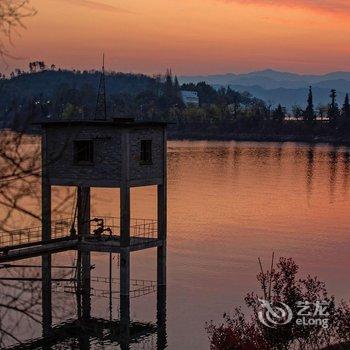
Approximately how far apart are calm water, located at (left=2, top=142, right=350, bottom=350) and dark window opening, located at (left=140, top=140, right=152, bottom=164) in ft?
13.6

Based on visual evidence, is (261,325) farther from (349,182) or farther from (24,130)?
(349,182)

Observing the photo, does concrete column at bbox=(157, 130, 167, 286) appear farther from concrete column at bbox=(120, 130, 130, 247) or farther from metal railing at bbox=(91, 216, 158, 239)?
concrete column at bbox=(120, 130, 130, 247)

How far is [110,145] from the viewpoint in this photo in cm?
4222

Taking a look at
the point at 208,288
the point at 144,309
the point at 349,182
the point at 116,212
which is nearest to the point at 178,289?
the point at 208,288

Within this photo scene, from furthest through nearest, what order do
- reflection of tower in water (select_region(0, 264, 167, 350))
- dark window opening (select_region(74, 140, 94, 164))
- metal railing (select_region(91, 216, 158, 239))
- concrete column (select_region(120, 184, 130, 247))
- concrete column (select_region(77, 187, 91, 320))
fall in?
1. metal railing (select_region(91, 216, 158, 239))
2. concrete column (select_region(77, 187, 91, 320))
3. dark window opening (select_region(74, 140, 94, 164))
4. concrete column (select_region(120, 184, 130, 247))
5. reflection of tower in water (select_region(0, 264, 167, 350))

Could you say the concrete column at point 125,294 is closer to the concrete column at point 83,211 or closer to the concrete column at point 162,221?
the concrete column at point 162,221

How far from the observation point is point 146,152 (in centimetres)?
4400

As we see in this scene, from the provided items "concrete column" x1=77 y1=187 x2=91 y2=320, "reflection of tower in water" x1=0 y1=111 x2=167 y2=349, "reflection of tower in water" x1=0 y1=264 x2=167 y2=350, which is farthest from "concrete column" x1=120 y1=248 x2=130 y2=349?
"concrete column" x1=77 y1=187 x2=91 y2=320

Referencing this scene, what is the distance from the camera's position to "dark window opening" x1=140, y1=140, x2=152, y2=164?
43688mm

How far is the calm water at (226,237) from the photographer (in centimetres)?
4538

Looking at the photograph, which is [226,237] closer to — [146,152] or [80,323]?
[146,152]

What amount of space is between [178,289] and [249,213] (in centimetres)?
4414

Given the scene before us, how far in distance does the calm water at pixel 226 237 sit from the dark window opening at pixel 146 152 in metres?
4.14

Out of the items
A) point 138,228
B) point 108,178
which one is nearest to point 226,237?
point 138,228
